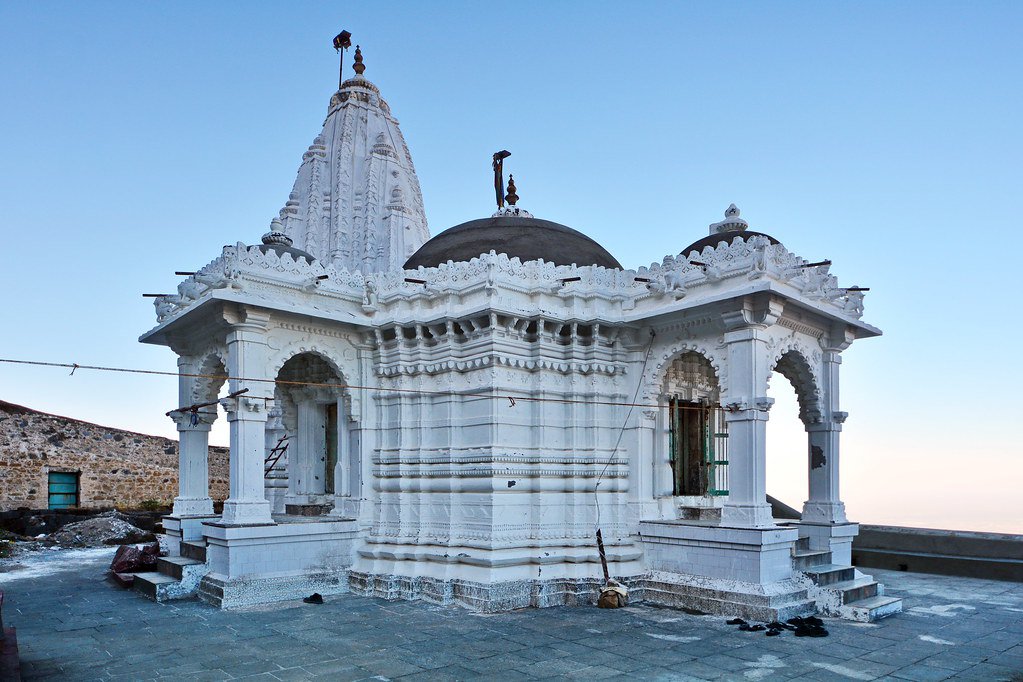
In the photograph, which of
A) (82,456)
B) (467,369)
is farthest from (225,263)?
(82,456)

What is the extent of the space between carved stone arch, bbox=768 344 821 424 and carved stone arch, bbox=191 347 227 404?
848 cm

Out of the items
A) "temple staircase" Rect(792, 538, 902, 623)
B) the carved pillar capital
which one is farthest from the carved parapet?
"temple staircase" Rect(792, 538, 902, 623)

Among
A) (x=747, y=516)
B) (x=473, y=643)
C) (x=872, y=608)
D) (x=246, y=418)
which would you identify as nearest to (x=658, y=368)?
(x=747, y=516)

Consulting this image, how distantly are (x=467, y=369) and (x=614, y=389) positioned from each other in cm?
228

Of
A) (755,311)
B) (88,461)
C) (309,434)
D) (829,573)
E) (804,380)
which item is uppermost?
(755,311)

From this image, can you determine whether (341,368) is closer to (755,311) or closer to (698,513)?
(698,513)

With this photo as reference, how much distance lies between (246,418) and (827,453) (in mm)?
8484

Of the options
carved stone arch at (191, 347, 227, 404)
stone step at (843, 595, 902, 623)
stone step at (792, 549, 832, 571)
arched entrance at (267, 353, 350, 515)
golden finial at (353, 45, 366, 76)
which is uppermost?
golden finial at (353, 45, 366, 76)

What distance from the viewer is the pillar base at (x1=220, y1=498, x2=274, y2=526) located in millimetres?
10570

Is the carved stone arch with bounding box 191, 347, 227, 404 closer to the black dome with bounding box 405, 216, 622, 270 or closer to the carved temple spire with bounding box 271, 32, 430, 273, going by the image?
the black dome with bounding box 405, 216, 622, 270

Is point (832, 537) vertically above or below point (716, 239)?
below

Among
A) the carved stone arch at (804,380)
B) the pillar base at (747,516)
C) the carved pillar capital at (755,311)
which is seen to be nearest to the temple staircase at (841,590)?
the pillar base at (747,516)

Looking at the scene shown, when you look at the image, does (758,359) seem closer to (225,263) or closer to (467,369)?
(467,369)

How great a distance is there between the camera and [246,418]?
10.8 m
